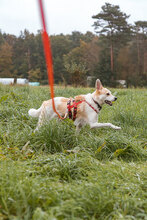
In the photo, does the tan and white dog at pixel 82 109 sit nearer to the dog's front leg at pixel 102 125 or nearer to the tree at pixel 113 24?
the dog's front leg at pixel 102 125

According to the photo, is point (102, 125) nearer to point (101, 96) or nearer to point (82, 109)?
point (82, 109)

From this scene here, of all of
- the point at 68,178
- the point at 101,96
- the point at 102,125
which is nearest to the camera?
the point at 68,178

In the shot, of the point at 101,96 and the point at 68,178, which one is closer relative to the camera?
the point at 68,178

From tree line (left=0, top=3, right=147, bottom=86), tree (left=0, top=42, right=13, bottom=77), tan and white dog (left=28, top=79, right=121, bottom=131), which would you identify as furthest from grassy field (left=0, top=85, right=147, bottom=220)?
tree (left=0, top=42, right=13, bottom=77)

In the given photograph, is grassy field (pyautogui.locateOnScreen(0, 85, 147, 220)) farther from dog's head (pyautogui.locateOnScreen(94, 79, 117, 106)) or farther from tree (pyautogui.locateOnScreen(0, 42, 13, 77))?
tree (pyautogui.locateOnScreen(0, 42, 13, 77))

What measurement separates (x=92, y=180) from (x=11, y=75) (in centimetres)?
4497

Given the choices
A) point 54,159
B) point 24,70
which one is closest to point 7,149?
point 54,159

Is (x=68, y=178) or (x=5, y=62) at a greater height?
(x=5, y=62)

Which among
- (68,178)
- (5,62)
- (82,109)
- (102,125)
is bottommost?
(68,178)

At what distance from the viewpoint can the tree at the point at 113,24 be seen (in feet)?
78.6

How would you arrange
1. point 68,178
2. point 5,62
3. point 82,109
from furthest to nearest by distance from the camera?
point 5,62 → point 82,109 → point 68,178

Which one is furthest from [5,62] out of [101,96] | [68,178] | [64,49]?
[68,178]

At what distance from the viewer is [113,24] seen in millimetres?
27203

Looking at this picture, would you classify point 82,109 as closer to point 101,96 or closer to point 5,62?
point 101,96
